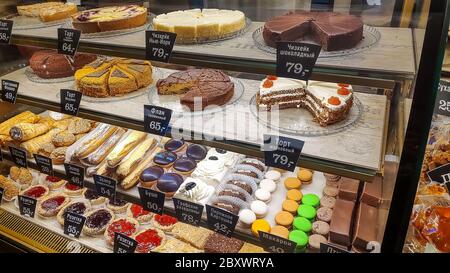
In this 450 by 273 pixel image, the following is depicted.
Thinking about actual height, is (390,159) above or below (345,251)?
above

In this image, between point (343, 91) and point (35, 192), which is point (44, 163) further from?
point (343, 91)

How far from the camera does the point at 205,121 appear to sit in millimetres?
1848

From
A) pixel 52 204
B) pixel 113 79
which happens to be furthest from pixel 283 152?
pixel 52 204

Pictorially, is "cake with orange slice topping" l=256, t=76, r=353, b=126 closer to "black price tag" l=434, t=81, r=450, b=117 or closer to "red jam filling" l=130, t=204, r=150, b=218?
"black price tag" l=434, t=81, r=450, b=117

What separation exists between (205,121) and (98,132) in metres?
1.09

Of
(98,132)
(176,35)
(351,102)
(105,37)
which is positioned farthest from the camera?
(98,132)

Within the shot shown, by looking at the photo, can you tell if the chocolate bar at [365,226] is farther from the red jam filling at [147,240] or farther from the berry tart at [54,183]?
the berry tart at [54,183]

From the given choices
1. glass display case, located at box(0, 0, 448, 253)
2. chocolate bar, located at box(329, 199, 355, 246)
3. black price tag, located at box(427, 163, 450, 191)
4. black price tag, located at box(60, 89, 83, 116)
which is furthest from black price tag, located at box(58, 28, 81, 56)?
black price tag, located at box(427, 163, 450, 191)

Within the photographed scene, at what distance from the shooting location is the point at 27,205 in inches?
101

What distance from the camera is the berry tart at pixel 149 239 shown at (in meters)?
2.30

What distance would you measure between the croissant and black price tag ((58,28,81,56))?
3.21 feet

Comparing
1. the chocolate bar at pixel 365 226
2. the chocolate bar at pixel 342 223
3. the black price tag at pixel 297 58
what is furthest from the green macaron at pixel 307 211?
the black price tag at pixel 297 58
